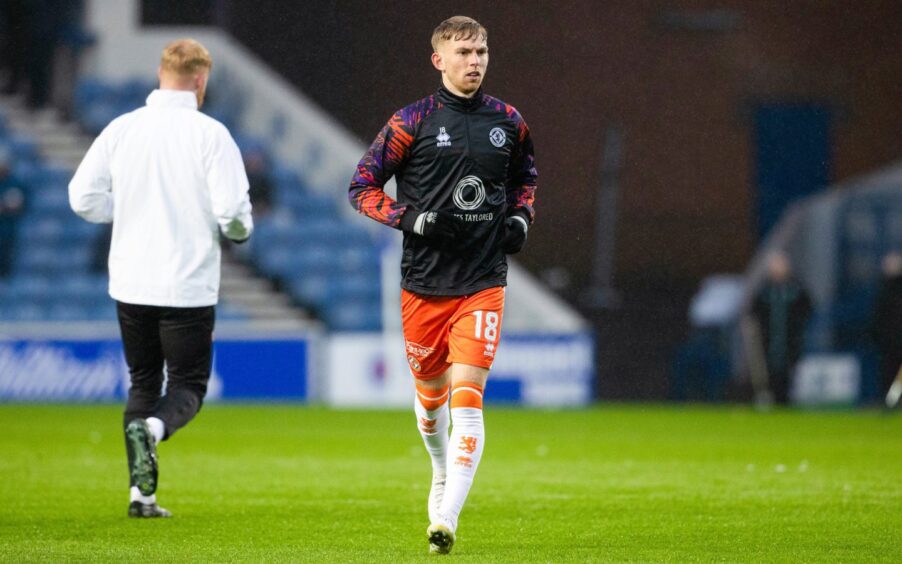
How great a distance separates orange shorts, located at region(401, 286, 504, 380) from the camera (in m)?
5.83

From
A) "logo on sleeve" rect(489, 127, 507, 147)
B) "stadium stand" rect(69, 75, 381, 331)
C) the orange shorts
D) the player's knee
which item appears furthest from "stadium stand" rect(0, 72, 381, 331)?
"logo on sleeve" rect(489, 127, 507, 147)

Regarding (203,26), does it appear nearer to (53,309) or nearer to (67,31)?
(67,31)

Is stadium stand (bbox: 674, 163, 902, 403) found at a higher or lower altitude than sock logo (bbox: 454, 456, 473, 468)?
lower

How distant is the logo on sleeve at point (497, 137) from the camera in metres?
5.97

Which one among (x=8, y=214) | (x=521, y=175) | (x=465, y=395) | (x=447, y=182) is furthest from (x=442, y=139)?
(x=8, y=214)

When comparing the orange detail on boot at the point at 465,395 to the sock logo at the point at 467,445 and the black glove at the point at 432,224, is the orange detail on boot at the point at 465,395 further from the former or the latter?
the black glove at the point at 432,224

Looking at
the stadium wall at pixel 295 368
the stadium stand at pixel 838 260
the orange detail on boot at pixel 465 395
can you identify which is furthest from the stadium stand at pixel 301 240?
the orange detail on boot at pixel 465 395

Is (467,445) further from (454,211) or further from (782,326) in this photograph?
(782,326)

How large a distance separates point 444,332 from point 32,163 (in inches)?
648

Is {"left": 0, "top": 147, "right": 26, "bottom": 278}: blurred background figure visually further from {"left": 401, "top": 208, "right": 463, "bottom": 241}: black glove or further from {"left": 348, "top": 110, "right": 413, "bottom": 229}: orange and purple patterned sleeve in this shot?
{"left": 401, "top": 208, "right": 463, "bottom": 241}: black glove

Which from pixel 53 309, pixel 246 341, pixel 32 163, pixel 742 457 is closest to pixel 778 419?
pixel 742 457

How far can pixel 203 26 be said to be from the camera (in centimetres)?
2281

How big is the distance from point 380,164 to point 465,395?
3.16 ft

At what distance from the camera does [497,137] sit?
598 centimetres
